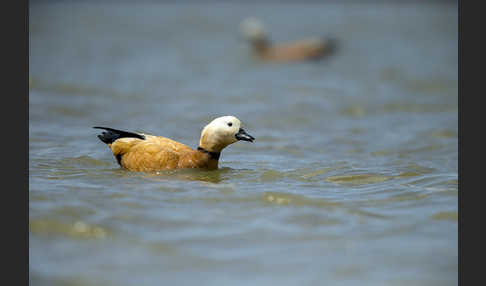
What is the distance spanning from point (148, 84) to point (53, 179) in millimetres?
8299

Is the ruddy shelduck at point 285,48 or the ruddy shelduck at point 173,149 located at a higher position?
the ruddy shelduck at point 285,48

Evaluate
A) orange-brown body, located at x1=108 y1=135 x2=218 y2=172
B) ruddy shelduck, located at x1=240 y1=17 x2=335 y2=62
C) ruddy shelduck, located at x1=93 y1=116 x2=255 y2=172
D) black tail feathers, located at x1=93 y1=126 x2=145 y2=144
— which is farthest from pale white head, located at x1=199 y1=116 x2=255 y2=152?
ruddy shelduck, located at x1=240 y1=17 x2=335 y2=62

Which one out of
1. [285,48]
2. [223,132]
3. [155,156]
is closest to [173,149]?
[155,156]

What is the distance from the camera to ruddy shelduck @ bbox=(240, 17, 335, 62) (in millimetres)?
17250

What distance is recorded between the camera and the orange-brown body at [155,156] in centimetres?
737

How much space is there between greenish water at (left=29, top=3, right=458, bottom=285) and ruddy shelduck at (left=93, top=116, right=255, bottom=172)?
0.58 feet

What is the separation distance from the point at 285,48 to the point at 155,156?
10.7 meters

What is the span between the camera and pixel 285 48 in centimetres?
1745

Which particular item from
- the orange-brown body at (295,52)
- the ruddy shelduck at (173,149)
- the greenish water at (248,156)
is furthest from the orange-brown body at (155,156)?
the orange-brown body at (295,52)

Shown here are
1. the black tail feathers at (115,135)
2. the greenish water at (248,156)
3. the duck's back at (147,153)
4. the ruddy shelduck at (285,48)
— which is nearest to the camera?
the greenish water at (248,156)

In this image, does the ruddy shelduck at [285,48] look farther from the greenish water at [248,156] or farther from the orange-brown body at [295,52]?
the greenish water at [248,156]

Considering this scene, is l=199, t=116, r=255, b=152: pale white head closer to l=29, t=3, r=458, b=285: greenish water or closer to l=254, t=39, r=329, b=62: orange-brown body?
l=29, t=3, r=458, b=285: greenish water

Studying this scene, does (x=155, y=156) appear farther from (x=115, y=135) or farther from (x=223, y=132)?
(x=223, y=132)

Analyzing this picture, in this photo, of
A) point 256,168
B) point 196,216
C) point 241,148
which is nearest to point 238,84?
point 241,148
